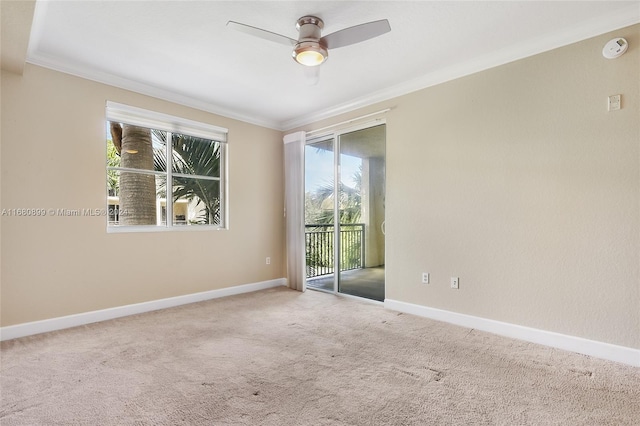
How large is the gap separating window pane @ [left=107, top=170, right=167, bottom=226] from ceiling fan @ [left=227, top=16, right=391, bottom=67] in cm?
227

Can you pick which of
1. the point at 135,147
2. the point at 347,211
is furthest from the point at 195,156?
the point at 347,211

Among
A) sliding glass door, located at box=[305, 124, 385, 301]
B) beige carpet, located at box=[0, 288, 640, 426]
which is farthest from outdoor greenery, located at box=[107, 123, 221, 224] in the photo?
beige carpet, located at box=[0, 288, 640, 426]

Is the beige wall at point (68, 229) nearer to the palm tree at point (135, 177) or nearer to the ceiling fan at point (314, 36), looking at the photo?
the palm tree at point (135, 177)

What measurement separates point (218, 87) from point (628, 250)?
Answer: 393 centimetres

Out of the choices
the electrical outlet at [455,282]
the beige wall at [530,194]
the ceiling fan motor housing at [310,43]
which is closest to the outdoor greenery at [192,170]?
the ceiling fan motor housing at [310,43]

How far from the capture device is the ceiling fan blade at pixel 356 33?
1.92m

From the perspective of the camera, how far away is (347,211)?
4152 millimetres

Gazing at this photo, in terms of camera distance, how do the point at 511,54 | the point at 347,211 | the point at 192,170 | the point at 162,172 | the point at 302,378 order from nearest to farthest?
the point at 302,378, the point at 511,54, the point at 162,172, the point at 192,170, the point at 347,211

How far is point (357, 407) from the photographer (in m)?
1.71

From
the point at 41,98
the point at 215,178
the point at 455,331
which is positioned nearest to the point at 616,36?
the point at 455,331

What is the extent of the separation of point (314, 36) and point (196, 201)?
2642mm

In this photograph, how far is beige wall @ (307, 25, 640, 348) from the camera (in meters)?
2.23

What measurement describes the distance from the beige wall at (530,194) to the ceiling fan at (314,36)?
1462mm

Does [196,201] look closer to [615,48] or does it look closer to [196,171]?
[196,171]
